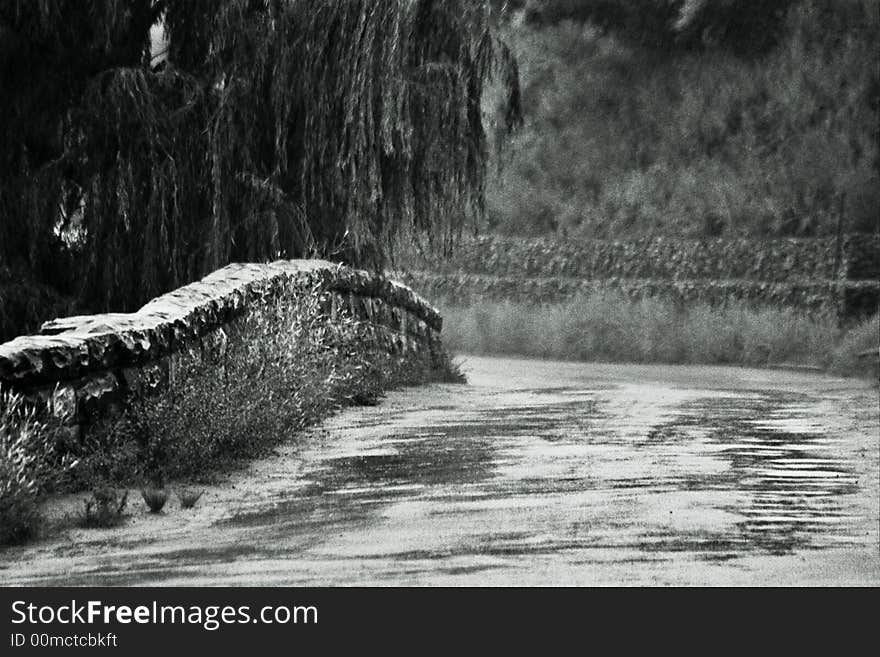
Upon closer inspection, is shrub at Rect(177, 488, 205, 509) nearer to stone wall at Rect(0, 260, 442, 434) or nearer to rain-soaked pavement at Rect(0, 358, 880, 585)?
rain-soaked pavement at Rect(0, 358, 880, 585)

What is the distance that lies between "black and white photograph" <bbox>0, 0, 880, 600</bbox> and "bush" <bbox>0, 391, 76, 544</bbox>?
3 cm

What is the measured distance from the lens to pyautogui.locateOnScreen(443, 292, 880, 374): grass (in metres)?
29.0

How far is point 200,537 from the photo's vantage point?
8852 millimetres

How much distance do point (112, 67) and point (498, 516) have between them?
9595mm

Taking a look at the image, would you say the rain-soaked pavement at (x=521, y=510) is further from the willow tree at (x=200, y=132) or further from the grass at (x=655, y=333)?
the grass at (x=655, y=333)

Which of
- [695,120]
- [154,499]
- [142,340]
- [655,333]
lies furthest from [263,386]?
[695,120]

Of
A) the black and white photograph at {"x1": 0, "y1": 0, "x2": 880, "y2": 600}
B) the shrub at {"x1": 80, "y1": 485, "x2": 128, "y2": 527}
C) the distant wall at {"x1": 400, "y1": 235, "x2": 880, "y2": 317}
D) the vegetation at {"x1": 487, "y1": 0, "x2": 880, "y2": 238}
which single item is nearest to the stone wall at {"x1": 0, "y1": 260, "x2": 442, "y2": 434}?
the black and white photograph at {"x1": 0, "y1": 0, "x2": 880, "y2": 600}

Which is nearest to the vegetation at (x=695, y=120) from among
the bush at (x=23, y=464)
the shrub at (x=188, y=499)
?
the shrub at (x=188, y=499)

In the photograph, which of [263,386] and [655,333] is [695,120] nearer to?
[655,333]

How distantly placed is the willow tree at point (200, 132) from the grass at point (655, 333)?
34.1 ft

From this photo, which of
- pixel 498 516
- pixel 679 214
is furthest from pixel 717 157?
pixel 498 516

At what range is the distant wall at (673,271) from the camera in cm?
3469

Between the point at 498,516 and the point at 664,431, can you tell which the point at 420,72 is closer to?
the point at 664,431

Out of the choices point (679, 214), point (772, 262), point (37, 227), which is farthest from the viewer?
point (679, 214)
